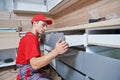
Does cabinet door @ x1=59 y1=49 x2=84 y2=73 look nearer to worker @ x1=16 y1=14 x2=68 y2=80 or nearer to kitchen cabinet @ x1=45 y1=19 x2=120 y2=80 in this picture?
kitchen cabinet @ x1=45 y1=19 x2=120 y2=80

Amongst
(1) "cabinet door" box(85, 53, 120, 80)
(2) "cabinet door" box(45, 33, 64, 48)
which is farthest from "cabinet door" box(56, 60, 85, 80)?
(2) "cabinet door" box(45, 33, 64, 48)

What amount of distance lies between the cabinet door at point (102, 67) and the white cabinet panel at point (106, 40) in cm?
8

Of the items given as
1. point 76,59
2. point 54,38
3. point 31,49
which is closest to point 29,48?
point 31,49

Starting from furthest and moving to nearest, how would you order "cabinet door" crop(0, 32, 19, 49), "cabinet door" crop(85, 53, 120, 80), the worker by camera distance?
1. "cabinet door" crop(0, 32, 19, 49)
2. the worker
3. "cabinet door" crop(85, 53, 120, 80)

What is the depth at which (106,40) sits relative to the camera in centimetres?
63

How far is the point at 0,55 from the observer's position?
2.13 meters

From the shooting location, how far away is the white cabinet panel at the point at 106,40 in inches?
22.6

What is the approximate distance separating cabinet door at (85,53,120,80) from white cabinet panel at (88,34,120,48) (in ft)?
0.26

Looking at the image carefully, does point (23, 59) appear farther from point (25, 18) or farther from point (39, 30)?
point (25, 18)

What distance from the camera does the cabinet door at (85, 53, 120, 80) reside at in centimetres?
54

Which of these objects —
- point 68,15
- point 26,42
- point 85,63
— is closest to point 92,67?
point 85,63

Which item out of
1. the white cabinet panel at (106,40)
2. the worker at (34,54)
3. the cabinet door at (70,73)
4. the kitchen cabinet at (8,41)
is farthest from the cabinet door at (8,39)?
the white cabinet panel at (106,40)

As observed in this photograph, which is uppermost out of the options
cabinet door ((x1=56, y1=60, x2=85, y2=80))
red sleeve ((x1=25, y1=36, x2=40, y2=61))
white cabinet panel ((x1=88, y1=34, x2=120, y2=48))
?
white cabinet panel ((x1=88, y1=34, x2=120, y2=48))

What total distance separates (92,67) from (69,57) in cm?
29
